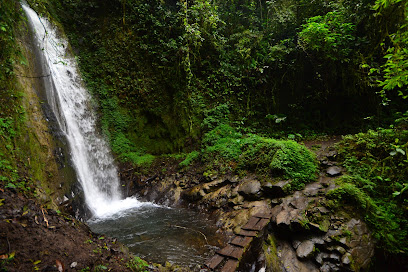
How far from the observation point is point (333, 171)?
5066mm

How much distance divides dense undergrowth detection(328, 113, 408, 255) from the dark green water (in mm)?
2915

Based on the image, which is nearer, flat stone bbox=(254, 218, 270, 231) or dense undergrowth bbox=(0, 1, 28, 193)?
dense undergrowth bbox=(0, 1, 28, 193)

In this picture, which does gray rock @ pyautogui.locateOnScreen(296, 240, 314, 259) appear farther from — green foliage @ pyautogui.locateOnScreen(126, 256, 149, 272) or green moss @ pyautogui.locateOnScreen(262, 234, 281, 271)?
green foliage @ pyautogui.locateOnScreen(126, 256, 149, 272)

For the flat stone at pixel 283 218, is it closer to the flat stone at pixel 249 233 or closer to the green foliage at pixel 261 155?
the flat stone at pixel 249 233

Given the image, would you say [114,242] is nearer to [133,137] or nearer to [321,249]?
[321,249]

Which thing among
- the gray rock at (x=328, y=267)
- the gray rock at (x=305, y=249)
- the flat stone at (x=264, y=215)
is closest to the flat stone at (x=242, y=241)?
the flat stone at (x=264, y=215)

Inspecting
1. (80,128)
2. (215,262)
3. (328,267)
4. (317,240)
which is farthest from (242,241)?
(80,128)

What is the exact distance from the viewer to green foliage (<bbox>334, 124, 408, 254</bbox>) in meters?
3.88

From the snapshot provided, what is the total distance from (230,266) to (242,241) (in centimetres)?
60

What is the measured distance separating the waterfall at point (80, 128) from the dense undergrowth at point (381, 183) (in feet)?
20.1

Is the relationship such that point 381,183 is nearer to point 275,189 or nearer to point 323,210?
point 323,210

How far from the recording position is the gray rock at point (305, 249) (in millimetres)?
3717

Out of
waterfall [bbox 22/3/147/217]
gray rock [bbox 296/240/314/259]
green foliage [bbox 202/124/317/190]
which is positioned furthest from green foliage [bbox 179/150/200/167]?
gray rock [bbox 296/240/314/259]

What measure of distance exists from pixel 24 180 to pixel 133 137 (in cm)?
533
